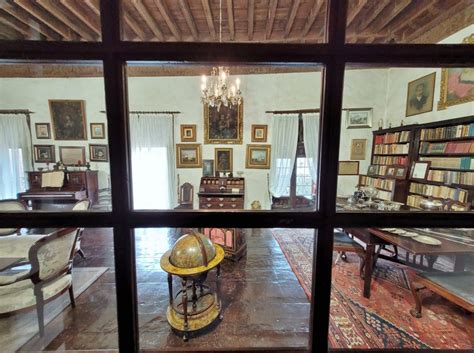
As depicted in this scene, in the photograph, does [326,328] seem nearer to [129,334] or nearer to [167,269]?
[129,334]

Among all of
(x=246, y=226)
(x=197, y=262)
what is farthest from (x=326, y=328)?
(x=197, y=262)

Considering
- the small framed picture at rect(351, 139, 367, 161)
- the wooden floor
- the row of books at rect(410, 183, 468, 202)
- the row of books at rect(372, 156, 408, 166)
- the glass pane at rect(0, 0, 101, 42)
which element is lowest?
the wooden floor

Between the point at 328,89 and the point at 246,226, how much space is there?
368 millimetres

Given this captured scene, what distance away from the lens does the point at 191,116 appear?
4.90 meters

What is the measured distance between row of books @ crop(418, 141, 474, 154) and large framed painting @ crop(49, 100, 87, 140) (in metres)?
6.00

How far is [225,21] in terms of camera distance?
170cm

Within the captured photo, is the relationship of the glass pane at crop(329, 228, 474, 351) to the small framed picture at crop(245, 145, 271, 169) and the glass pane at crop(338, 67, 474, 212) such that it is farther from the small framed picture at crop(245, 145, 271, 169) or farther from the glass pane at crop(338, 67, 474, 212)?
the small framed picture at crop(245, 145, 271, 169)

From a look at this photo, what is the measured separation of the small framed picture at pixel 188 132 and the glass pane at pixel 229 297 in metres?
2.52

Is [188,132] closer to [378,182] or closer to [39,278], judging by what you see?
[39,278]

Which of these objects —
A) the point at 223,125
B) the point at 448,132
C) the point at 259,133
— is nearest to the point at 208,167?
the point at 223,125

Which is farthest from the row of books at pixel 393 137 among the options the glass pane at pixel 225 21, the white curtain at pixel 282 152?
the glass pane at pixel 225 21

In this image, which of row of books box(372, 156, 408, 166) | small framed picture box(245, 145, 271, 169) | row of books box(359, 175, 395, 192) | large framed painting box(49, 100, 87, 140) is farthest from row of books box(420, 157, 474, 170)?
large framed painting box(49, 100, 87, 140)

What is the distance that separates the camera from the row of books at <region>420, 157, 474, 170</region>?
294 centimetres

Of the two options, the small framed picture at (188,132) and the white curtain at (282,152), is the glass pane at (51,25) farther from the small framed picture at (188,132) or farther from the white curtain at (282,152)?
the white curtain at (282,152)
